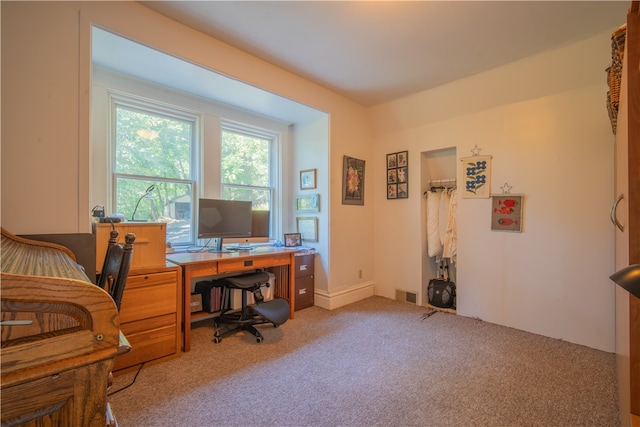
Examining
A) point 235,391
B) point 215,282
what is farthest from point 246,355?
point 215,282

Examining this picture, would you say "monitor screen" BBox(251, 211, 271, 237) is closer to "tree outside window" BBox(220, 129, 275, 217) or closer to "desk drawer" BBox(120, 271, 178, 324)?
"tree outside window" BBox(220, 129, 275, 217)

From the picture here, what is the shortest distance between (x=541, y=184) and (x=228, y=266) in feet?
10.00

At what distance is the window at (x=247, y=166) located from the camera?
3.42m

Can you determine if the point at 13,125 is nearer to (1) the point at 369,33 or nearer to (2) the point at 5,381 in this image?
(2) the point at 5,381

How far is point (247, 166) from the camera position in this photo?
3.62 m

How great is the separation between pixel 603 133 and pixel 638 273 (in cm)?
272

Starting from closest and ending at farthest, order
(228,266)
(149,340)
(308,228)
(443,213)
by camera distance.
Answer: (149,340) → (228,266) → (443,213) → (308,228)

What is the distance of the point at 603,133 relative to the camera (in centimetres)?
235

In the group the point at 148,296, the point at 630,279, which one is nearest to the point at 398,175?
the point at 148,296

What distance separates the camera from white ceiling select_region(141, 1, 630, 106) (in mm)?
2020

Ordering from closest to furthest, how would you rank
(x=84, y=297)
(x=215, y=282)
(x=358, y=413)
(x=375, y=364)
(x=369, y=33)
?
(x=84, y=297), (x=358, y=413), (x=375, y=364), (x=369, y=33), (x=215, y=282)

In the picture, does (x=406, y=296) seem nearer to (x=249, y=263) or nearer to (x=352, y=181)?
(x=352, y=181)

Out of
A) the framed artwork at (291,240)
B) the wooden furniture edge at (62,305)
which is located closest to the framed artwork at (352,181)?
the framed artwork at (291,240)

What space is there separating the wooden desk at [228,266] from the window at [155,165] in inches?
20.5
